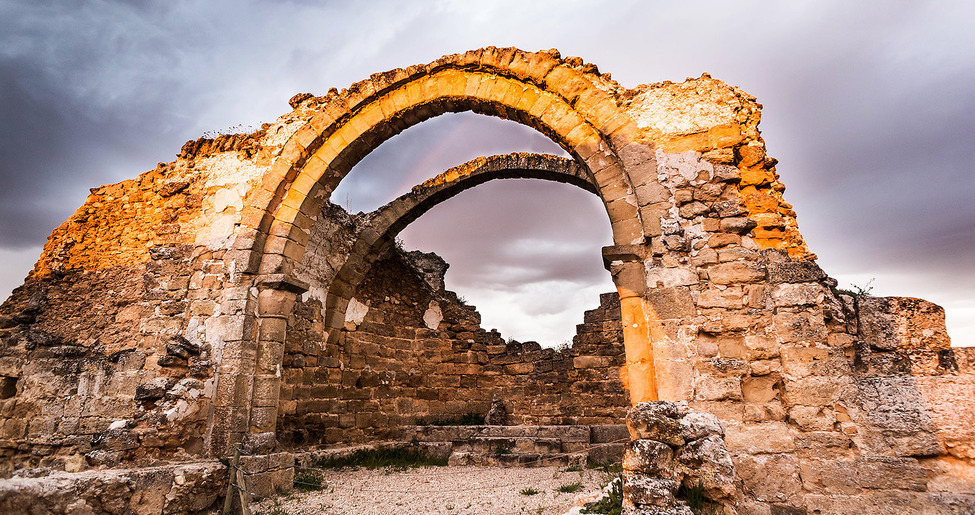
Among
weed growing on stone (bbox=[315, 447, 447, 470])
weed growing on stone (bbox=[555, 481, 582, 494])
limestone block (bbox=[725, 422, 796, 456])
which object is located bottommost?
weed growing on stone (bbox=[315, 447, 447, 470])

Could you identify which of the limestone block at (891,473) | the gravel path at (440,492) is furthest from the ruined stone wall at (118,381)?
the limestone block at (891,473)

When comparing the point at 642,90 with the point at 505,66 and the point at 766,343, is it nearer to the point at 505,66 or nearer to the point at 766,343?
the point at 505,66

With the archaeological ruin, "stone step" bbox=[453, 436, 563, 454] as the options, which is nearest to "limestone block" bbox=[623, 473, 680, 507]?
the archaeological ruin

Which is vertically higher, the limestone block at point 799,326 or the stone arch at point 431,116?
the stone arch at point 431,116

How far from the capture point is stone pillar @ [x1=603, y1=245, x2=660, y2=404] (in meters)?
4.34

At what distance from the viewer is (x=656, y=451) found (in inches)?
106

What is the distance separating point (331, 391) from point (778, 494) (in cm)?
635

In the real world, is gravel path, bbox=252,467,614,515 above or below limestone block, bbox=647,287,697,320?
below

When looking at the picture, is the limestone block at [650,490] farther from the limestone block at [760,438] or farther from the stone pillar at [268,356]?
the stone pillar at [268,356]

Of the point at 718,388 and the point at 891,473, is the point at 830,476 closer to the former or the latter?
the point at 891,473

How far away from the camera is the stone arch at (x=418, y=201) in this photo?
8289 mm

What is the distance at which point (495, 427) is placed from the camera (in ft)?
27.5

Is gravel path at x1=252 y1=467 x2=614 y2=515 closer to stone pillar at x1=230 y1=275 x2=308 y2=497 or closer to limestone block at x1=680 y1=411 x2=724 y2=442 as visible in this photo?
stone pillar at x1=230 y1=275 x2=308 y2=497

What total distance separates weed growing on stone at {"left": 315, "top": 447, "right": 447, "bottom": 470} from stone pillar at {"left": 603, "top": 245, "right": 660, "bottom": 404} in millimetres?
4128
